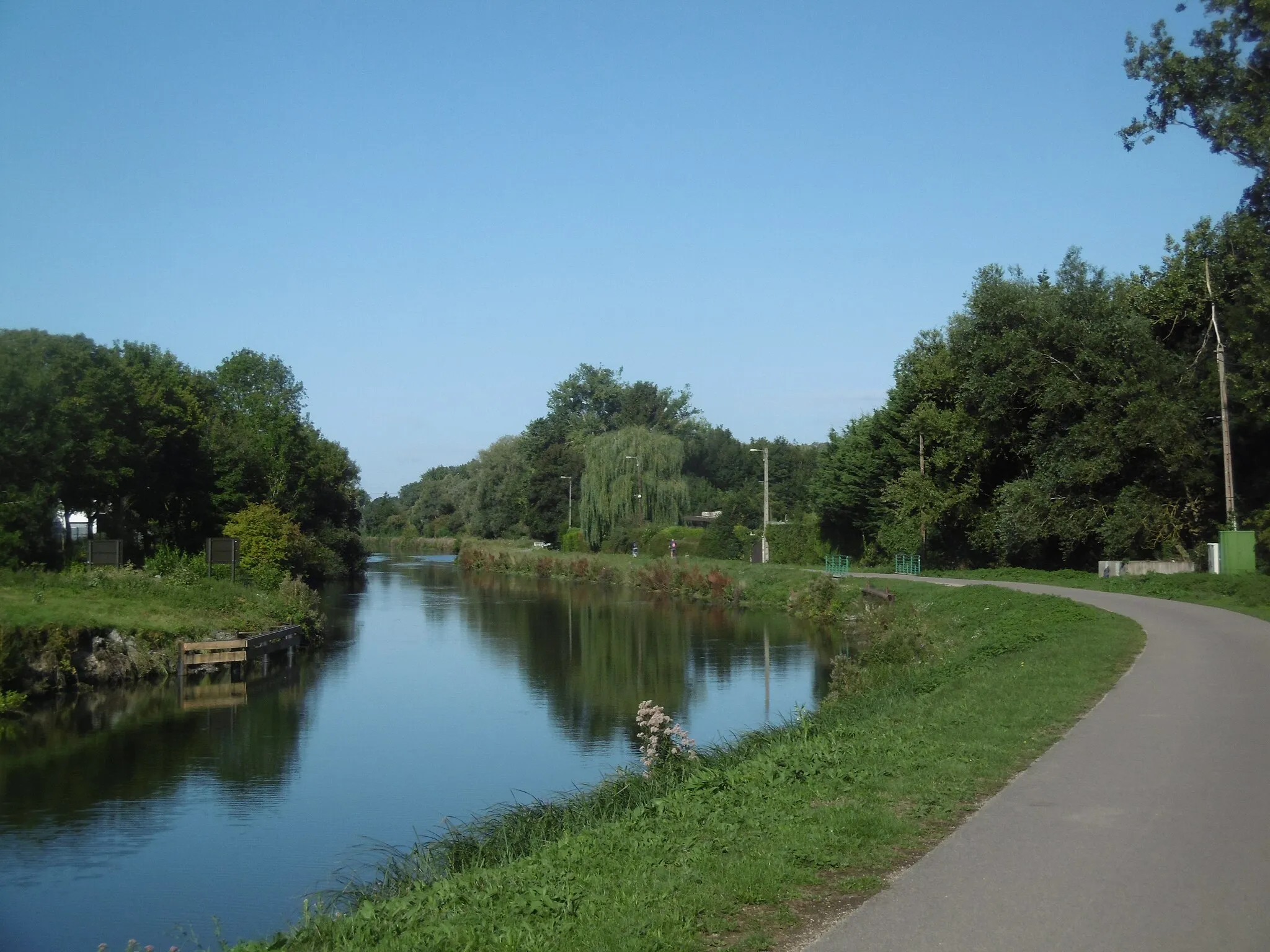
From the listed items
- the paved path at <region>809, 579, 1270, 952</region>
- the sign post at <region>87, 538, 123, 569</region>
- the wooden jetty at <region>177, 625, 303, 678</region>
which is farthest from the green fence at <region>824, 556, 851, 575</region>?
the paved path at <region>809, 579, 1270, 952</region>

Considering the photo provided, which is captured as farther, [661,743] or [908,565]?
[908,565]

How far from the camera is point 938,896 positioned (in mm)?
5590

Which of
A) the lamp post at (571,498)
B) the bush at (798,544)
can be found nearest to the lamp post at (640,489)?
the lamp post at (571,498)

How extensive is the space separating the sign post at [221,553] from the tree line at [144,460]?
13.2ft

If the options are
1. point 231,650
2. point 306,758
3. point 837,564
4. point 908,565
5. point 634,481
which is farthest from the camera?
point 634,481

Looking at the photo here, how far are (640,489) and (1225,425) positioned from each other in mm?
42448

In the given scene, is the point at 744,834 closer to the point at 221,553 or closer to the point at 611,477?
the point at 221,553

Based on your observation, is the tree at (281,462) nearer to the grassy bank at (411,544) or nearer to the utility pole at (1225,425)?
the grassy bank at (411,544)

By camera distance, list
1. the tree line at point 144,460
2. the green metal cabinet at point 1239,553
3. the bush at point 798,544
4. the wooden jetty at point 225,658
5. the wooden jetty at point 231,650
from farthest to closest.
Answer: the bush at point 798,544 → the tree line at point 144,460 → the green metal cabinet at point 1239,553 → the wooden jetty at point 231,650 → the wooden jetty at point 225,658

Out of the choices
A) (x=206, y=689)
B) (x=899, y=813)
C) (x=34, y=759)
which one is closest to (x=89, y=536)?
(x=206, y=689)

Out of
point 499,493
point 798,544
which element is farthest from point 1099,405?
point 499,493

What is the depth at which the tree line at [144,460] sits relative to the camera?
104 ft

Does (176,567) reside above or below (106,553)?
below

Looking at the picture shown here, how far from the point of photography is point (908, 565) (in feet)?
152
